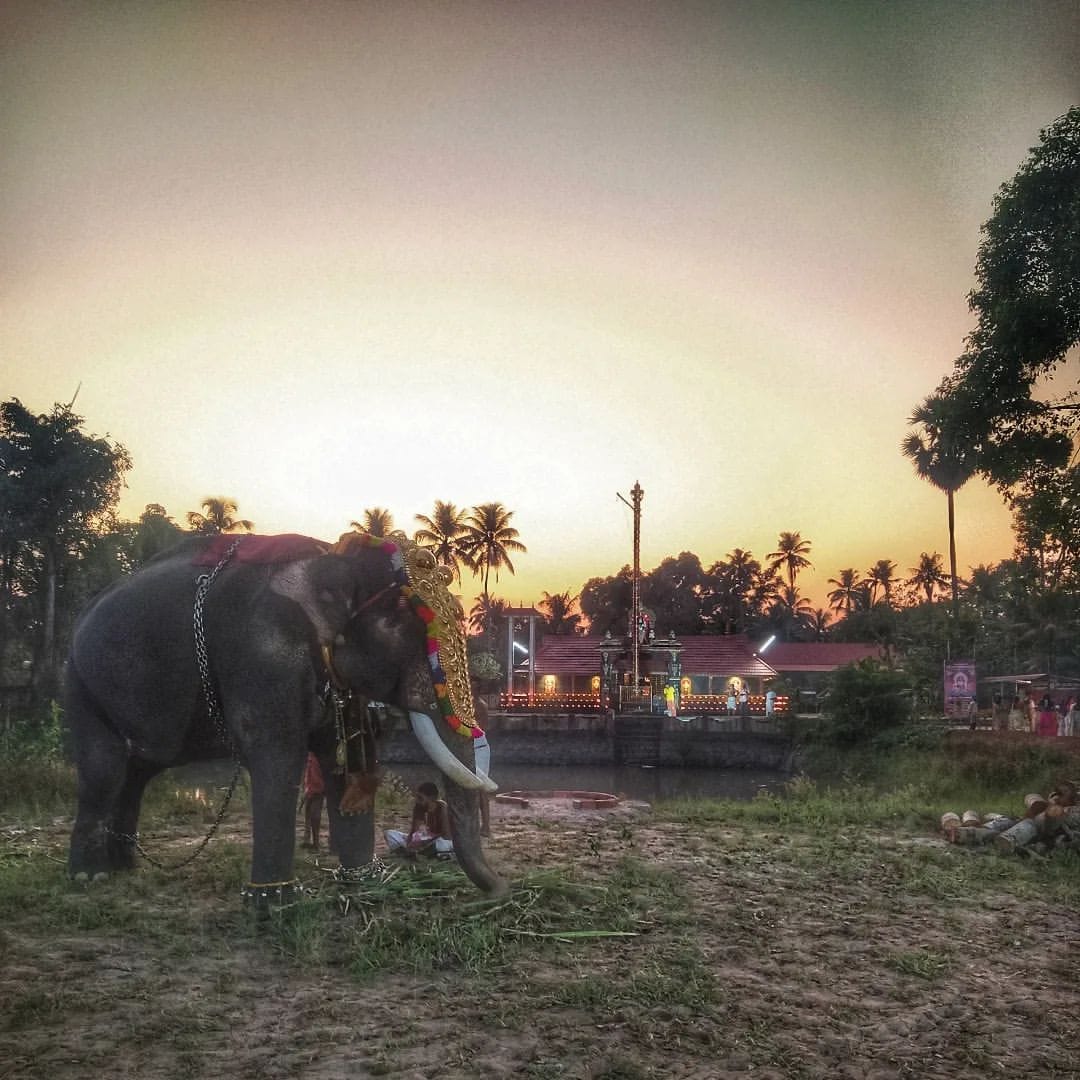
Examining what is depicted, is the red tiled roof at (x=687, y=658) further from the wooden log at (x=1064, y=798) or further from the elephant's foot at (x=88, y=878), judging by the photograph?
the elephant's foot at (x=88, y=878)

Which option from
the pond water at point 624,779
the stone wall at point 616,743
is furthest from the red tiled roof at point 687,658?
the pond water at point 624,779

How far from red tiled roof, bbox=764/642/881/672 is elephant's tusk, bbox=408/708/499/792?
163 ft

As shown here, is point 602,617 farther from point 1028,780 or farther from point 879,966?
point 879,966

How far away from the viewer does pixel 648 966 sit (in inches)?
189

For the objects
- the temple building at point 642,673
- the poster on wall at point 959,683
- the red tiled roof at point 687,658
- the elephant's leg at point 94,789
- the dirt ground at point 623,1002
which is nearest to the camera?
the dirt ground at point 623,1002

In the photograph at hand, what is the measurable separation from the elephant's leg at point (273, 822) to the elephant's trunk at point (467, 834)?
886 mm

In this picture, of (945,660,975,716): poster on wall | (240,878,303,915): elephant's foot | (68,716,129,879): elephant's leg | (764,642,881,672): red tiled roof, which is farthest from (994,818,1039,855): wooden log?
(764,642,881,672): red tiled roof

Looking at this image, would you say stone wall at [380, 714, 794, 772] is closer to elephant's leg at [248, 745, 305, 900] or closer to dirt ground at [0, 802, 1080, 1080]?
dirt ground at [0, 802, 1080, 1080]

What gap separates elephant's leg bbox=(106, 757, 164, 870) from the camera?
6660 millimetres

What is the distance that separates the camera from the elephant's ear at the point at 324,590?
592cm

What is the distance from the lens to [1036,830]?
8.43 metres

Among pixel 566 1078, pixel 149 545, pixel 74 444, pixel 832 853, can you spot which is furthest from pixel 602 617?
pixel 566 1078

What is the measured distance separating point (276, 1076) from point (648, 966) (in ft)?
6.46

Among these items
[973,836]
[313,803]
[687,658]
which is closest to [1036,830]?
[973,836]
